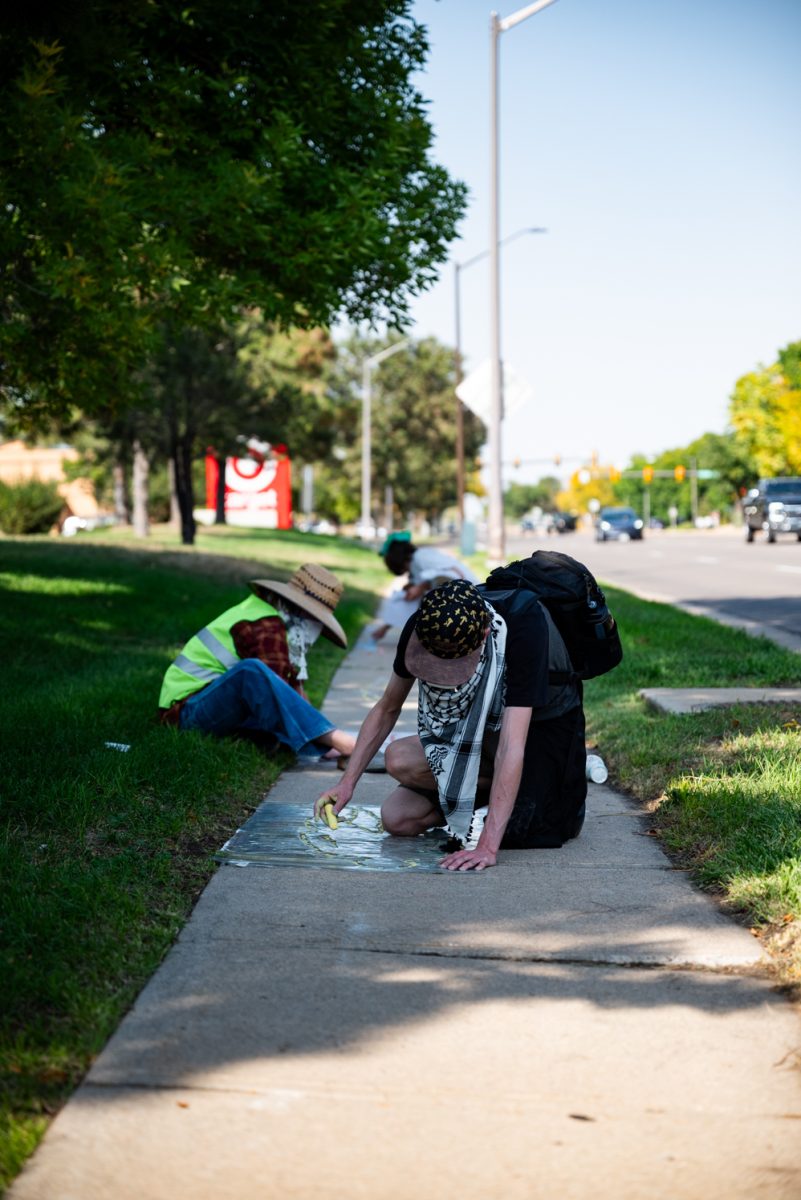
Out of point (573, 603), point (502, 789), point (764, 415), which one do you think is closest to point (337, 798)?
point (502, 789)

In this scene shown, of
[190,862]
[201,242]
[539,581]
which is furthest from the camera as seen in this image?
[201,242]

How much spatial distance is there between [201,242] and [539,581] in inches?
341

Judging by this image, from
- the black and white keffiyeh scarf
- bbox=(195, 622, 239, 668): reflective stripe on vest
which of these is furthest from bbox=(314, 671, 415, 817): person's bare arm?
bbox=(195, 622, 239, 668): reflective stripe on vest

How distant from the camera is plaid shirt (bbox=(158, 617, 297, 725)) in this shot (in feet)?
22.1

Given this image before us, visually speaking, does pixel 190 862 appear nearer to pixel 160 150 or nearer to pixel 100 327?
pixel 100 327

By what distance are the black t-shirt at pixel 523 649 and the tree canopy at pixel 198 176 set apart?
5932 mm

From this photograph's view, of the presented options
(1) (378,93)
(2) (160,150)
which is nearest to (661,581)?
(1) (378,93)

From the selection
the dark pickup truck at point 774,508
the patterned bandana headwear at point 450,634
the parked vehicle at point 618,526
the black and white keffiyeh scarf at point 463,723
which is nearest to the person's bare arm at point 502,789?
the black and white keffiyeh scarf at point 463,723

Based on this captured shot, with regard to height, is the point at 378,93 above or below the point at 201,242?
above

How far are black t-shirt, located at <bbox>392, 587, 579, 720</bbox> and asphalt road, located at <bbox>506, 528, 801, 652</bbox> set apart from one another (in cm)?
697

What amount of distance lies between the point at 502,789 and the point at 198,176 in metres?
8.62

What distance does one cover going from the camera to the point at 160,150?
11336 mm

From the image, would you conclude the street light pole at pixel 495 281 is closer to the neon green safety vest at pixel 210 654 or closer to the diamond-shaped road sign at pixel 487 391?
the diamond-shaped road sign at pixel 487 391

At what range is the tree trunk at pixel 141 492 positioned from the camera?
116 feet
